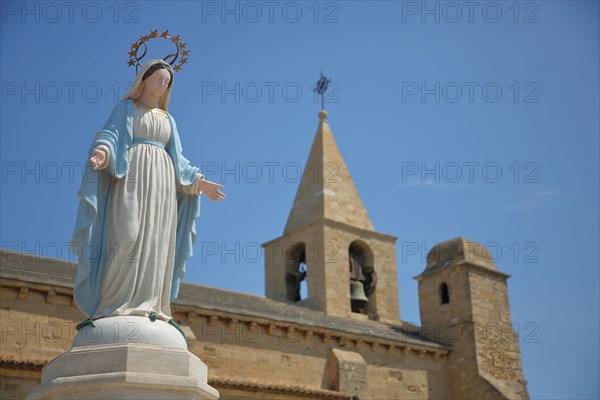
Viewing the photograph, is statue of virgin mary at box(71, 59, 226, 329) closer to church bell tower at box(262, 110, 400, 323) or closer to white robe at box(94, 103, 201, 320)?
white robe at box(94, 103, 201, 320)

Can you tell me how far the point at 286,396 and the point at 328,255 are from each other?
7.34 metres

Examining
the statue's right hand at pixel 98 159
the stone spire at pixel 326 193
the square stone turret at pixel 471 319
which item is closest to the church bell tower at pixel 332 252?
the stone spire at pixel 326 193

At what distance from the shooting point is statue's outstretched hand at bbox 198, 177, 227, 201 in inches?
232

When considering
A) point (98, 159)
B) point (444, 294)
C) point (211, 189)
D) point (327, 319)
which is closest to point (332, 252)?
point (327, 319)

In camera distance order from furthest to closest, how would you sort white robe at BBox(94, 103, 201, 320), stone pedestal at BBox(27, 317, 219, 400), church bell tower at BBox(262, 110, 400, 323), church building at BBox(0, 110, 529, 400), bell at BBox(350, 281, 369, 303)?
bell at BBox(350, 281, 369, 303) → church bell tower at BBox(262, 110, 400, 323) → church building at BBox(0, 110, 529, 400) → white robe at BBox(94, 103, 201, 320) → stone pedestal at BBox(27, 317, 219, 400)

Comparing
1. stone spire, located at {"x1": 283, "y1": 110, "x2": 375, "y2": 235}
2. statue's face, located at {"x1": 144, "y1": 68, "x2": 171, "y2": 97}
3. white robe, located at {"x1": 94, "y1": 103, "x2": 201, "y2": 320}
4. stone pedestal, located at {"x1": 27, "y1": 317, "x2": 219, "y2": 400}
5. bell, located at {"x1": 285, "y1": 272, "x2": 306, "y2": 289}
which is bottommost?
stone pedestal, located at {"x1": 27, "y1": 317, "x2": 219, "y2": 400}

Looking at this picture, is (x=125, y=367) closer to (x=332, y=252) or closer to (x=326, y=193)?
(x=332, y=252)

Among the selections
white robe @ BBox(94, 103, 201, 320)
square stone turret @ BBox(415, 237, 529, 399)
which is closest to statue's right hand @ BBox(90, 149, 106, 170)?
white robe @ BBox(94, 103, 201, 320)

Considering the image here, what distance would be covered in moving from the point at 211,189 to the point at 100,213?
0.88 meters

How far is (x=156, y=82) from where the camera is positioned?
5793 millimetres

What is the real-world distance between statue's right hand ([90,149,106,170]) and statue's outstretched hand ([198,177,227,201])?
800 mm

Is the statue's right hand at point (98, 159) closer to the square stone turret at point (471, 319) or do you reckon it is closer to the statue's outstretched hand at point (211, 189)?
the statue's outstretched hand at point (211, 189)

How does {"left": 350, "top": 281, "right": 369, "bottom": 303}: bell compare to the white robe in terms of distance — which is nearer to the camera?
the white robe

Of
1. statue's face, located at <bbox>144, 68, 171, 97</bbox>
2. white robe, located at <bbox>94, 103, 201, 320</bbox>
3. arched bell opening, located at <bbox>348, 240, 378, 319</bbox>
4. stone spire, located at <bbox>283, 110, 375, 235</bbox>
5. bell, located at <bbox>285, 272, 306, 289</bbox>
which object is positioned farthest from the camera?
bell, located at <bbox>285, 272, 306, 289</bbox>
